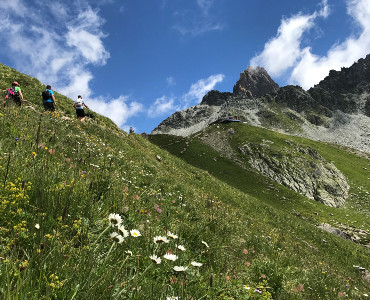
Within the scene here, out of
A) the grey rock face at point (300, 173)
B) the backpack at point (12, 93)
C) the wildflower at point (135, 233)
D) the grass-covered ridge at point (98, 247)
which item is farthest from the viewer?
the grey rock face at point (300, 173)

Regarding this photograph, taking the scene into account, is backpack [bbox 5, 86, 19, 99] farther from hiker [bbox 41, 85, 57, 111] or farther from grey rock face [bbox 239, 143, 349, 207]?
grey rock face [bbox 239, 143, 349, 207]

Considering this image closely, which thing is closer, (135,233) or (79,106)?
(135,233)

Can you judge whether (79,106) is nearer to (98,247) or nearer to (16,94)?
(16,94)

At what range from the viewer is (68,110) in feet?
76.7

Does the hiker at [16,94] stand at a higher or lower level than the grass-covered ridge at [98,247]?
higher

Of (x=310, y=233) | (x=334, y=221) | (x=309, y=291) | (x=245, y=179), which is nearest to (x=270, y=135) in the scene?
(x=245, y=179)

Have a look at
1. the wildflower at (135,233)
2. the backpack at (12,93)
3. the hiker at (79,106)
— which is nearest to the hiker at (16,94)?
the backpack at (12,93)

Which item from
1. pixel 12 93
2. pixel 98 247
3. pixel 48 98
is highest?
pixel 48 98

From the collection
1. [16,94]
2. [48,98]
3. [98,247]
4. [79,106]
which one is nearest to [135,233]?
[98,247]

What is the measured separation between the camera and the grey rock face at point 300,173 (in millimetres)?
74562

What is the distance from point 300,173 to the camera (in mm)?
81188

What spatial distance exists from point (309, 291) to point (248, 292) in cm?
391

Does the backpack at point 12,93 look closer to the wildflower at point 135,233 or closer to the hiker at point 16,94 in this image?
the hiker at point 16,94

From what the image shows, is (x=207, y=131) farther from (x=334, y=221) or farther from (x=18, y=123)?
(x=18, y=123)
